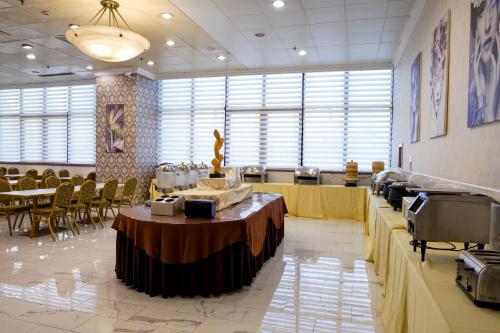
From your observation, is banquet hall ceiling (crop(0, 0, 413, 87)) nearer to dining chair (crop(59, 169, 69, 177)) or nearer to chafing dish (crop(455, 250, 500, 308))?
dining chair (crop(59, 169, 69, 177))

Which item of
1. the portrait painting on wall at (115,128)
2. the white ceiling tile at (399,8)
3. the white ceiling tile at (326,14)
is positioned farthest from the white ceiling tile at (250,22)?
the portrait painting on wall at (115,128)

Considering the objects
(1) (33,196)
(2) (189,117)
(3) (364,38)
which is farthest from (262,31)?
(1) (33,196)

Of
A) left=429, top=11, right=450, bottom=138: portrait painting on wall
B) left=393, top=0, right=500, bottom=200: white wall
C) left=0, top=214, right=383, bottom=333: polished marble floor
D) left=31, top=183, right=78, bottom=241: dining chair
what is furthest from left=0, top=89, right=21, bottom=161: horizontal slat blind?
left=429, top=11, right=450, bottom=138: portrait painting on wall

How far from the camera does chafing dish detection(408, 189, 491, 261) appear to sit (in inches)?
70.9

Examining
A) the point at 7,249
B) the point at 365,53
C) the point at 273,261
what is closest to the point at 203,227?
the point at 273,261

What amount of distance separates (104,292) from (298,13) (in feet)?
14.3

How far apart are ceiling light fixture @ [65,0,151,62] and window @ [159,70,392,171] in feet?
13.8

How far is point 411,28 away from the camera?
16.3 ft

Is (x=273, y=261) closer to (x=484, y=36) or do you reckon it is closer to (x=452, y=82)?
(x=452, y=82)

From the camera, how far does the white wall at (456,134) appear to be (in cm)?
221

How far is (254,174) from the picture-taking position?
310 inches

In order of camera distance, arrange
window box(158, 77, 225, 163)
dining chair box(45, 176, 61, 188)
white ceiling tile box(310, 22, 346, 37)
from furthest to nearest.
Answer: window box(158, 77, 225, 163) < dining chair box(45, 176, 61, 188) < white ceiling tile box(310, 22, 346, 37)

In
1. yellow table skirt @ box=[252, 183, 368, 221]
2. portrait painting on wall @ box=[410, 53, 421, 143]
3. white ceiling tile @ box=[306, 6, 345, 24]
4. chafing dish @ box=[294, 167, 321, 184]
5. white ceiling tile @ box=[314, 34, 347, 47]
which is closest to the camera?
portrait painting on wall @ box=[410, 53, 421, 143]

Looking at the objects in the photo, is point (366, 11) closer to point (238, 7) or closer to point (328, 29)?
point (328, 29)
